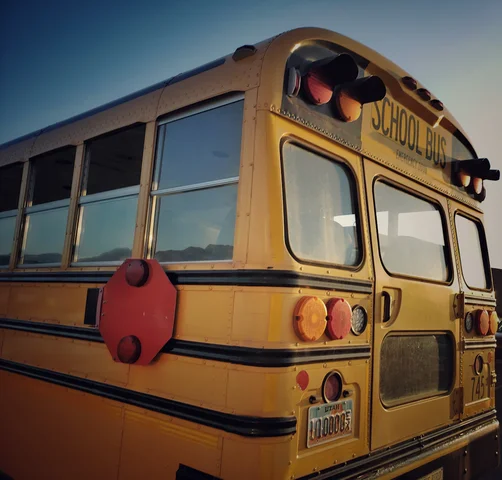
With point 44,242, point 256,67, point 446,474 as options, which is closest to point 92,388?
point 44,242

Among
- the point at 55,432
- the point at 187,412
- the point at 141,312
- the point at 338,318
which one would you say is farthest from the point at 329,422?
the point at 55,432

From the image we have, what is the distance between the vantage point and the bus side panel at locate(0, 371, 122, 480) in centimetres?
250

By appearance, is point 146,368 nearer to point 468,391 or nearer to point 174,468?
point 174,468

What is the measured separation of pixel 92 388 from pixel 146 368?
1.56 feet

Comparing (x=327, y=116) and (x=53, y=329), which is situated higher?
(x=327, y=116)

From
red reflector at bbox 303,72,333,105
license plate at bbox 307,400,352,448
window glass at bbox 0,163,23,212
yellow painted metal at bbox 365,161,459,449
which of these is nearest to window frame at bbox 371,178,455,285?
yellow painted metal at bbox 365,161,459,449

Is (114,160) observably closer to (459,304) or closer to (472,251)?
(459,304)

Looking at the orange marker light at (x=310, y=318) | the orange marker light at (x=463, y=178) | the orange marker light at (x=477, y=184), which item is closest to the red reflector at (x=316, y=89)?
the orange marker light at (x=310, y=318)

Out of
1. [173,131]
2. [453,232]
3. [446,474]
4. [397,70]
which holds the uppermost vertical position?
[397,70]

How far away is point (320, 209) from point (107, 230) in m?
1.26

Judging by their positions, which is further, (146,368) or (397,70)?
(397,70)

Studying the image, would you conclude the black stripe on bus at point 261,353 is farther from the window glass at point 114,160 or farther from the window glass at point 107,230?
the window glass at point 114,160

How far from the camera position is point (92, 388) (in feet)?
8.61

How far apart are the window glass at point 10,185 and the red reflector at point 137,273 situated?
174 centimetres
